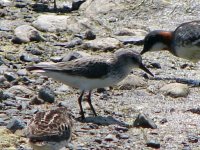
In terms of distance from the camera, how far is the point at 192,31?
49.2ft

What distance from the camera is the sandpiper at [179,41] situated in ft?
48.8

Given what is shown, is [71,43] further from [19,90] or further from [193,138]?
[193,138]

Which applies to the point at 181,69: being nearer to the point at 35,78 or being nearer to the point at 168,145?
the point at 35,78

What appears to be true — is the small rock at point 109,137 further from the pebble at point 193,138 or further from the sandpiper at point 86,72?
the pebble at point 193,138

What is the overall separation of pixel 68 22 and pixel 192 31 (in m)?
2.36

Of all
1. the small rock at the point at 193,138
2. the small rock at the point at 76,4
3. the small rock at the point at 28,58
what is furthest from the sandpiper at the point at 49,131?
the small rock at the point at 76,4

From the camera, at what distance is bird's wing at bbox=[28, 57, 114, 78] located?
449 inches

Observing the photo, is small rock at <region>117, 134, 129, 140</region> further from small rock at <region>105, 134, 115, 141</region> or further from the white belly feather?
the white belly feather

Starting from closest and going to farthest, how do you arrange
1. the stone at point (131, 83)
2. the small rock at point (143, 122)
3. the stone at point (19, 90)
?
1. the small rock at point (143, 122)
2. the stone at point (19, 90)
3. the stone at point (131, 83)

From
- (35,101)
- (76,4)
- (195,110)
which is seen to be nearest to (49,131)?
(35,101)

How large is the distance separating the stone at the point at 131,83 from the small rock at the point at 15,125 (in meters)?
2.63

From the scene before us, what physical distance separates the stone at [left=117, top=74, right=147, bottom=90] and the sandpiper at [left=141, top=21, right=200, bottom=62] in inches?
64.1

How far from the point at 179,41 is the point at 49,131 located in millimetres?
6235

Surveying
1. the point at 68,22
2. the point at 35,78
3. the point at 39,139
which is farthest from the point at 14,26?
the point at 39,139
